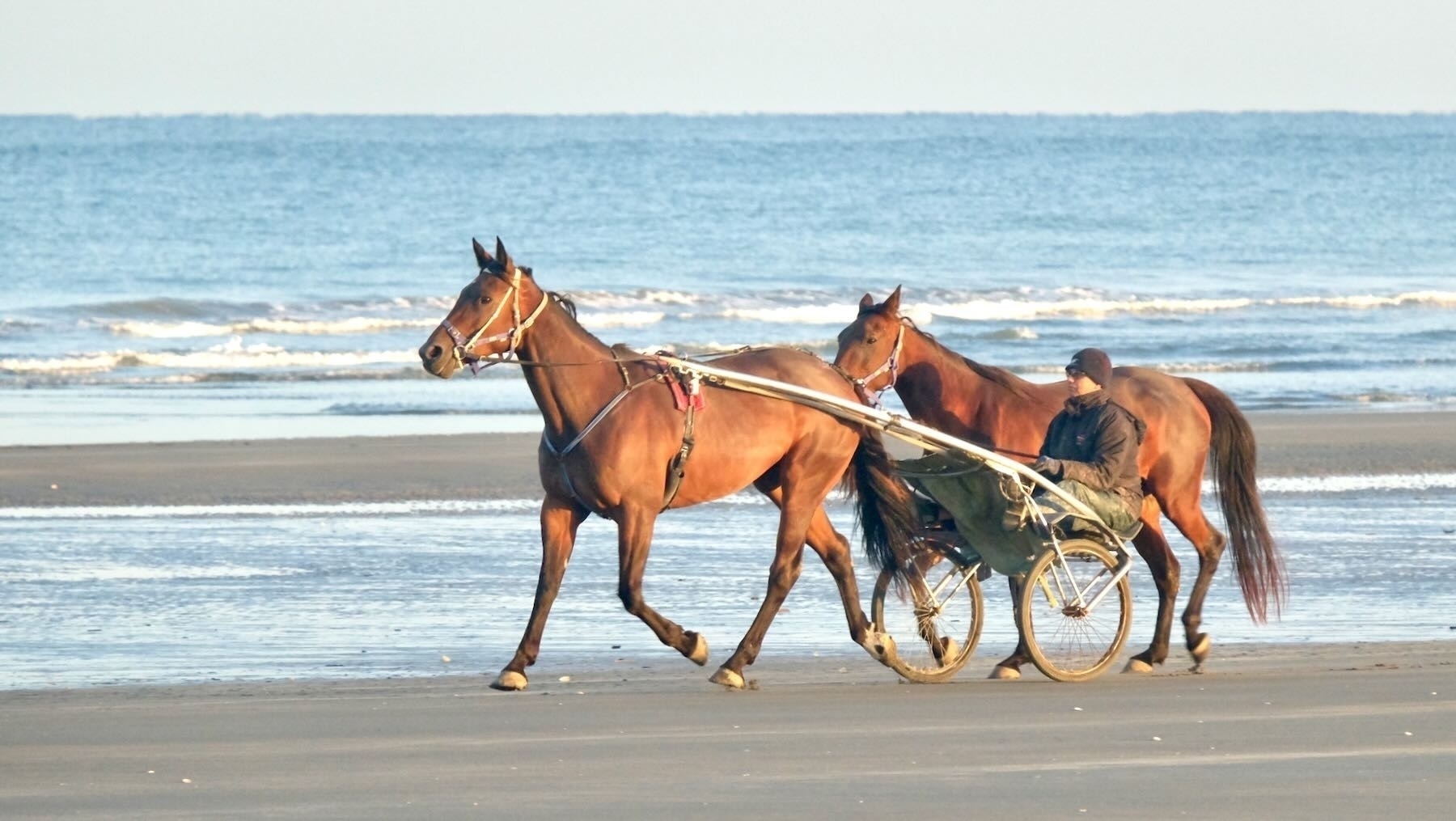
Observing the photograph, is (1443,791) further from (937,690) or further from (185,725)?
(185,725)

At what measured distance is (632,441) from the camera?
7.53m

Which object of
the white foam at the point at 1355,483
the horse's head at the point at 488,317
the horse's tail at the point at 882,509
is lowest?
the white foam at the point at 1355,483

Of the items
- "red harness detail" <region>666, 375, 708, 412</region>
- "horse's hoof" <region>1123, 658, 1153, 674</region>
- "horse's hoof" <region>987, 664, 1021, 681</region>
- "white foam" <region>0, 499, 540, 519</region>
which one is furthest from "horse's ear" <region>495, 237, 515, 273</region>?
"white foam" <region>0, 499, 540, 519</region>

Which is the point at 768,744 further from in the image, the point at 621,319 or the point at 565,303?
the point at 621,319

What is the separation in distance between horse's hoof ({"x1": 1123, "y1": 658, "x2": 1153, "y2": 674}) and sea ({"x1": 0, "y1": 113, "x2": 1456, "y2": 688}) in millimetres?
780

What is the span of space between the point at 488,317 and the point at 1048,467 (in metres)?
2.16

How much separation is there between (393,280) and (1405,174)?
1835 inches

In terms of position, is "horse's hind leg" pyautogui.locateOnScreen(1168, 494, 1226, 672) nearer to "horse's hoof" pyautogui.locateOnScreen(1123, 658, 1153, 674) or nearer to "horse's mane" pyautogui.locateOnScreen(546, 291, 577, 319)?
"horse's hoof" pyautogui.locateOnScreen(1123, 658, 1153, 674)

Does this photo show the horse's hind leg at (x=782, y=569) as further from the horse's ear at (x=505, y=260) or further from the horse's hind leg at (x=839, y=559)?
the horse's ear at (x=505, y=260)

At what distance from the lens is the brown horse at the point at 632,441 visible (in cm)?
749

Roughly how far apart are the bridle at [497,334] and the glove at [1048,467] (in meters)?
1.96

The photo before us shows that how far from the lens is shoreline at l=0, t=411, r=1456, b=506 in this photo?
13875mm

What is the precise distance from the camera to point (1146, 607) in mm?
9758

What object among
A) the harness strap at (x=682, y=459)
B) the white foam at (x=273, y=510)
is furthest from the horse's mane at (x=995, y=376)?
the white foam at (x=273, y=510)
